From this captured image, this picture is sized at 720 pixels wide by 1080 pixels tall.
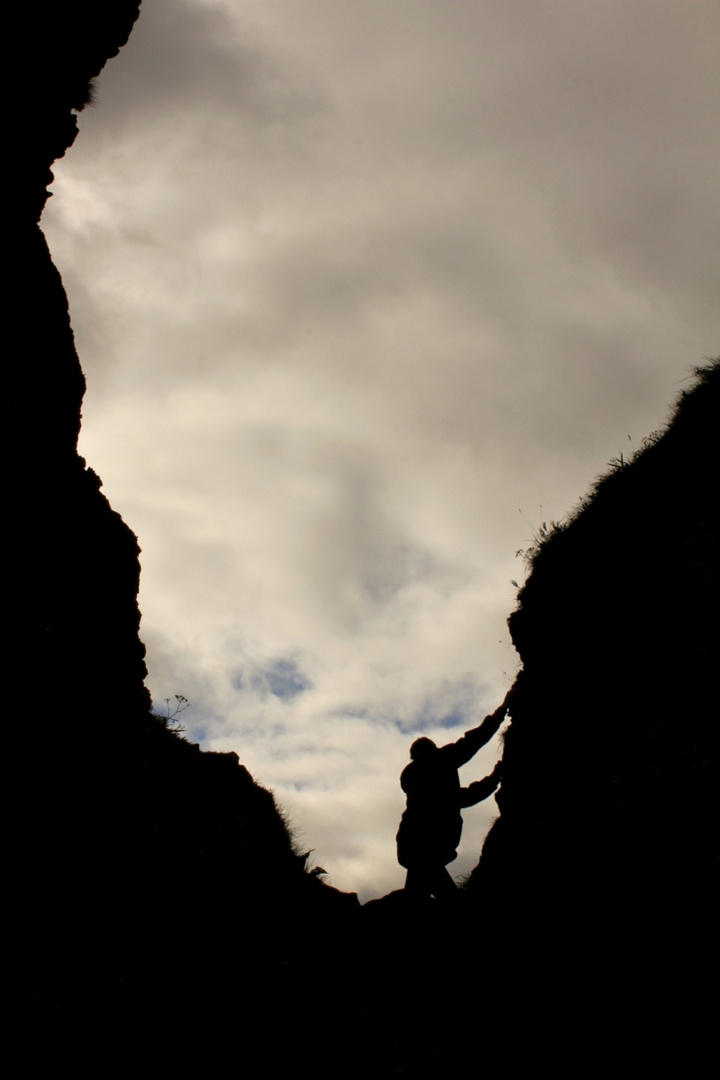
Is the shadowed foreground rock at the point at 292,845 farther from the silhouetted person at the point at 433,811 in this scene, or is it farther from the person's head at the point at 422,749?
the person's head at the point at 422,749

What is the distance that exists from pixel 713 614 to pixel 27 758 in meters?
7.16

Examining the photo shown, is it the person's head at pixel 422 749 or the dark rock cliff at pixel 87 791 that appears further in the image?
the person's head at pixel 422 749

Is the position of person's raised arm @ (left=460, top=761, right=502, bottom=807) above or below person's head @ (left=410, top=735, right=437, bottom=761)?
below

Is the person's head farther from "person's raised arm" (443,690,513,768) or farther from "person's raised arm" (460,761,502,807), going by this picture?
"person's raised arm" (460,761,502,807)

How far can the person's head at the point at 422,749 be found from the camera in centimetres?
847

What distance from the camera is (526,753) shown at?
11828 mm

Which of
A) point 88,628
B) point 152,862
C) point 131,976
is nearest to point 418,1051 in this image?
point 131,976

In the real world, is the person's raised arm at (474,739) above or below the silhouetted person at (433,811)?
above

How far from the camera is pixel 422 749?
334 inches

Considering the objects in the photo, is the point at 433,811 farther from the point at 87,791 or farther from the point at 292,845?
the point at 292,845

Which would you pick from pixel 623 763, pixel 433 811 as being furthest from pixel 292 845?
pixel 623 763

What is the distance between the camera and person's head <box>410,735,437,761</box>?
8.47m

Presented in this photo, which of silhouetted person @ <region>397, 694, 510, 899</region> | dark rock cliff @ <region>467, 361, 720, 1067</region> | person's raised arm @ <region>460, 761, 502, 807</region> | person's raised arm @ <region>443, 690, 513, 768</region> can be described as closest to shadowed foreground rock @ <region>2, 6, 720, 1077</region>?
dark rock cliff @ <region>467, 361, 720, 1067</region>

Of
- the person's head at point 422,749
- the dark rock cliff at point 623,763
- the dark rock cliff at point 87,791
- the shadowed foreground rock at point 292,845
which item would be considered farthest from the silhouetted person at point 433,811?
the dark rock cliff at point 87,791
